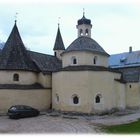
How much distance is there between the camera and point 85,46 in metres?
37.7

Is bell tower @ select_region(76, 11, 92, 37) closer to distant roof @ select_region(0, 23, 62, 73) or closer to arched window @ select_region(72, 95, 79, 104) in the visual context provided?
distant roof @ select_region(0, 23, 62, 73)

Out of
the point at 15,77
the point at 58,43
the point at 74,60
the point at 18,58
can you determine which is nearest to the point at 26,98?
the point at 15,77

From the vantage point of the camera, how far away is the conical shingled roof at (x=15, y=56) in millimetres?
37156

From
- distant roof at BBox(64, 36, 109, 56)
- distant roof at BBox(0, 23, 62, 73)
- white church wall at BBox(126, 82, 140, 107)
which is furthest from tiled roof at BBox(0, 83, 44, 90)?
white church wall at BBox(126, 82, 140, 107)

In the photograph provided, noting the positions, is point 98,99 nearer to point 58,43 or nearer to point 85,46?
point 85,46

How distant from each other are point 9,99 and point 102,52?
14137 mm

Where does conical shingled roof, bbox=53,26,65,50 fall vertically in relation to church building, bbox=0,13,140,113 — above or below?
above

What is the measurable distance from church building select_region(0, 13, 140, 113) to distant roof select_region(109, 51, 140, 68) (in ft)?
39.8

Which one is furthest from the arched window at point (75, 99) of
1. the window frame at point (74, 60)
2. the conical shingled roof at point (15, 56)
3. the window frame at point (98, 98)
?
the conical shingled roof at point (15, 56)

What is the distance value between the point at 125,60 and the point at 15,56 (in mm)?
25943

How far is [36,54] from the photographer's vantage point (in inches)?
1690

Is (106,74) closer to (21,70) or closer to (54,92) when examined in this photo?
(54,92)

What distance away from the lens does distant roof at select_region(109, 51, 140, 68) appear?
176ft

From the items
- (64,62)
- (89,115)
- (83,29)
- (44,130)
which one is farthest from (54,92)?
(44,130)
